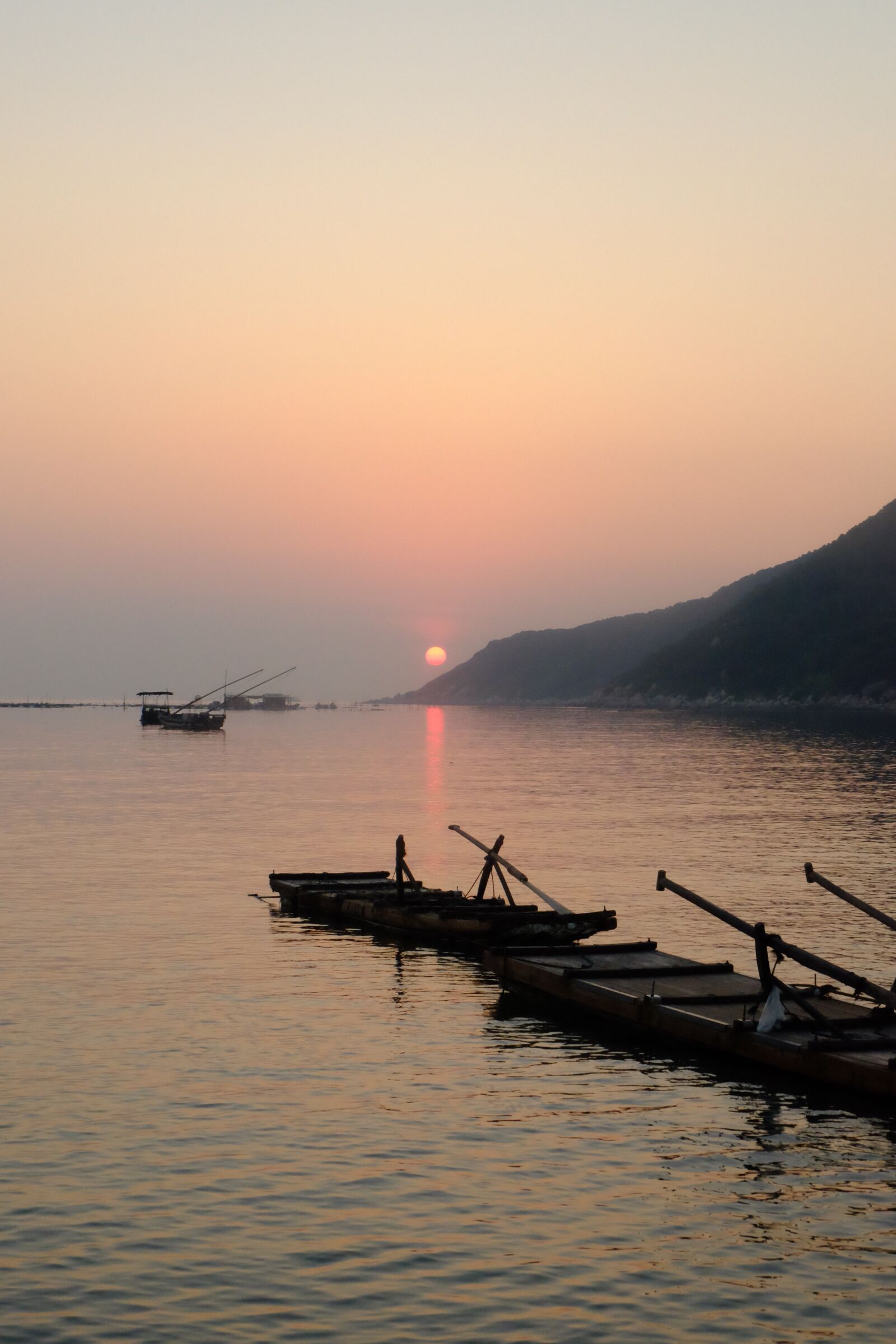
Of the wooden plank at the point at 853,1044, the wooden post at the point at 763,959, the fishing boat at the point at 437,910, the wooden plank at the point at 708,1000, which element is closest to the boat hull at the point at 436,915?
the fishing boat at the point at 437,910

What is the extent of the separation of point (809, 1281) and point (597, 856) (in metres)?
47.3

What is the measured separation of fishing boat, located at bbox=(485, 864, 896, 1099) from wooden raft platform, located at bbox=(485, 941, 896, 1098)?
0.02 meters

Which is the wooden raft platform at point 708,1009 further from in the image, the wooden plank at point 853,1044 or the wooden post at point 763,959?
the wooden post at point 763,959

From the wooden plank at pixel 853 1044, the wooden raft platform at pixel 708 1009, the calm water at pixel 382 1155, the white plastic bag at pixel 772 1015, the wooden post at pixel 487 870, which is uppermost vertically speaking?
the wooden post at pixel 487 870

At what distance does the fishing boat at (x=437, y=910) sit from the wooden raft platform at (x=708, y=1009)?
241 cm

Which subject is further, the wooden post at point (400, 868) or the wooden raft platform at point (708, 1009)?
the wooden post at point (400, 868)

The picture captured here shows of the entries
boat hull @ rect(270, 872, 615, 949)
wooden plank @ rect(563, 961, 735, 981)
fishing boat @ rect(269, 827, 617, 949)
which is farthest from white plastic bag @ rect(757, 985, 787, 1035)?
boat hull @ rect(270, 872, 615, 949)

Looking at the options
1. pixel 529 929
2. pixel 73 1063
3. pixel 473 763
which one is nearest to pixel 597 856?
pixel 529 929

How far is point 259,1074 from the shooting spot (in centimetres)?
2545

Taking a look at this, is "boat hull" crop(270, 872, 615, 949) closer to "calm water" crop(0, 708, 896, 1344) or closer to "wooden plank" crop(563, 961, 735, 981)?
"calm water" crop(0, 708, 896, 1344)

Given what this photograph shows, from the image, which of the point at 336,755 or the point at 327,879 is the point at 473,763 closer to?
the point at 336,755

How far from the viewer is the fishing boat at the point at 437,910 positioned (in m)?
38.2

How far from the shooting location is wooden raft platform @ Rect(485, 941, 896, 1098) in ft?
78.1

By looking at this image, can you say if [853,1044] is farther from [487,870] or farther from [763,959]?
[487,870]
